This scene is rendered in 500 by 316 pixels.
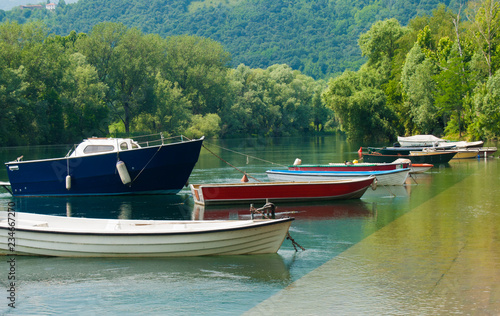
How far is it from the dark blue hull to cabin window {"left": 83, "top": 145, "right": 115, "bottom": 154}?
1.54ft

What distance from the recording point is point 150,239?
13.0 m

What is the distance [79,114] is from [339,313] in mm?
77260

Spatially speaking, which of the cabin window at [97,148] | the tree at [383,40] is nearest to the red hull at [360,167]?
the cabin window at [97,148]

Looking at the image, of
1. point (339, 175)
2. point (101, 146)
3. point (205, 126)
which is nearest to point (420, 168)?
point (339, 175)

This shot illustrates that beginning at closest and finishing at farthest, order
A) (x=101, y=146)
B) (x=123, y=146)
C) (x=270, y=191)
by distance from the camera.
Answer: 1. (x=270, y=191)
2. (x=101, y=146)
3. (x=123, y=146)

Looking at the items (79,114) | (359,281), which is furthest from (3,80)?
(359,281)

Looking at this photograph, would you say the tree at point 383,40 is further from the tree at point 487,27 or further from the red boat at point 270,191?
the red boat at point 270,191

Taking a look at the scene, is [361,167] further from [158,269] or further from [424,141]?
[424,141]

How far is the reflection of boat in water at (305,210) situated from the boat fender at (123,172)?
168 inches

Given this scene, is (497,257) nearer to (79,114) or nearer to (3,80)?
(3,80)

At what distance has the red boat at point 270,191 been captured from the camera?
2227 centimetres

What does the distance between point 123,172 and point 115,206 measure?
7.85 feet

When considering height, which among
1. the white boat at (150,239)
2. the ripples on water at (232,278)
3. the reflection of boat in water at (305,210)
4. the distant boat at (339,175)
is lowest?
the ripples on water at (232,278)

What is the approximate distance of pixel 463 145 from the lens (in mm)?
51438
